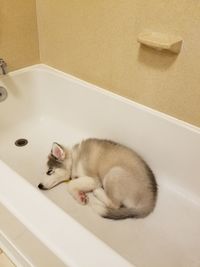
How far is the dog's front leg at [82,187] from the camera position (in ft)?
4.14

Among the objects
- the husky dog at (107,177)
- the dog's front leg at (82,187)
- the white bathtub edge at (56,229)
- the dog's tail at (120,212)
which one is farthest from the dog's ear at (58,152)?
the white bathtub edge at (56,229)

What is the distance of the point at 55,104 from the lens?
5.57 feet

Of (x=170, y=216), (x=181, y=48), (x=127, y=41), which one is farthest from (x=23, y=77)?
(x=170, y=216)

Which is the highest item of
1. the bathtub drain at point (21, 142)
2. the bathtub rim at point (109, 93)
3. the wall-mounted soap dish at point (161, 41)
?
the wall-mounted soap dish at point (161, 41)

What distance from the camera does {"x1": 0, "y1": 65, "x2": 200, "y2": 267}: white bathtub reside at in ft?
2.25

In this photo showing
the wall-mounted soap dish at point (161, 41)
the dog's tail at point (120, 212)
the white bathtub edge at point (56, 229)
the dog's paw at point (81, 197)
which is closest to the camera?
the white bathtub edge at point (56, 229)

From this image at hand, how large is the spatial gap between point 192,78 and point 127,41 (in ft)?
1.08

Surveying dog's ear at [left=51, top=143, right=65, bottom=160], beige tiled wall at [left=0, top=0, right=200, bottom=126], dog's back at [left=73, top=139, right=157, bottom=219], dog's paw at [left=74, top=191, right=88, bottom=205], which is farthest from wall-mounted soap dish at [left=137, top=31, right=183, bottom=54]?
dog's paw at [left=74, top=191, right=88, bottom=205]

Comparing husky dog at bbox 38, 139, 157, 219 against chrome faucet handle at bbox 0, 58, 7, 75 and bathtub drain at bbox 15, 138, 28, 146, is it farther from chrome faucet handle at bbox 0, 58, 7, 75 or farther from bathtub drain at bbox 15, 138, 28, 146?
chrome faucet handle at bbox 0, 58, 7, 75

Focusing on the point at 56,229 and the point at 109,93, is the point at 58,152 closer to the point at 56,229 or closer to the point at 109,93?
the point at 109,93

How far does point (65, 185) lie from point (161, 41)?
0.79 m

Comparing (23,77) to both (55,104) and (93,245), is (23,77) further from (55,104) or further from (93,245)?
(93,245)

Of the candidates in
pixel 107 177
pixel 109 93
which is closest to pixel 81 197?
pixel 107 177

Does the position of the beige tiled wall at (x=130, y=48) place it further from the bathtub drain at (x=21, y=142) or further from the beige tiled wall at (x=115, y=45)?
the bathtub drain at (x=21, y=142)
